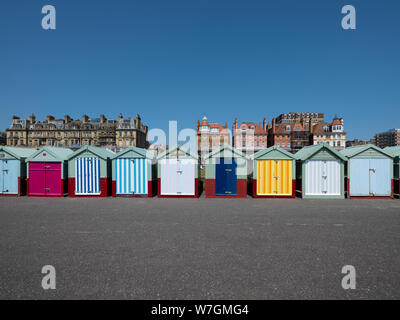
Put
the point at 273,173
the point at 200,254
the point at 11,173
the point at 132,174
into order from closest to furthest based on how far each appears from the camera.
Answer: the point at 200,254 < the point at 273,173 < the point at 132,174 < the point at 11,173

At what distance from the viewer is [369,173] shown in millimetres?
13305

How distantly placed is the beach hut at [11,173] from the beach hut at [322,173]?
1853 cm

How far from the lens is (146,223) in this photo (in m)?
7.99

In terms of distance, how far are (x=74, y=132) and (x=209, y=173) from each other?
75222 mm

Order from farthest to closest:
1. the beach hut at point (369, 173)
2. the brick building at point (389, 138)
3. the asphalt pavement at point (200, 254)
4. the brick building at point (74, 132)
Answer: the brick building at point (389, 138), the brick building at point (74, 132), the beach hut at point (369, 173), the asphalt pavement at point (200, 254)

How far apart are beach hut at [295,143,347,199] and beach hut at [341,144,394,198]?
0.65 m

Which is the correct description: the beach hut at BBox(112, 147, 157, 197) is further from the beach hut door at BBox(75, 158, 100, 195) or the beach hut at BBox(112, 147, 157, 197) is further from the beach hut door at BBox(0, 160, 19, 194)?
the beach hut door at BBox(0, 160, 19, 194)

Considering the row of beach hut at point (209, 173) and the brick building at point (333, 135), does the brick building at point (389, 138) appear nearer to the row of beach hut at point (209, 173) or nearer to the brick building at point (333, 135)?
the brick building at point (333, 135)

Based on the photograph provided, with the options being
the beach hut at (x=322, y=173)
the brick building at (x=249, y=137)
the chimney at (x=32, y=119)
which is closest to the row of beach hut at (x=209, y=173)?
the beach hut at (x=322, y=173)

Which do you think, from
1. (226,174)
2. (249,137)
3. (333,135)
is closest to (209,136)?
(249,137)

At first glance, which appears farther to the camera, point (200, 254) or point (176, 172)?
point (176, 172)

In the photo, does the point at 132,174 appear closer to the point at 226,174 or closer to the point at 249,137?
the point at 226,174

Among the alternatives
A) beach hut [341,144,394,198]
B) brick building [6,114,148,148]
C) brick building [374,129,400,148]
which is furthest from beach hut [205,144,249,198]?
brick building [374,129,400,148]

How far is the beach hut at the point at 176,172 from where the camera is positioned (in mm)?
13797
